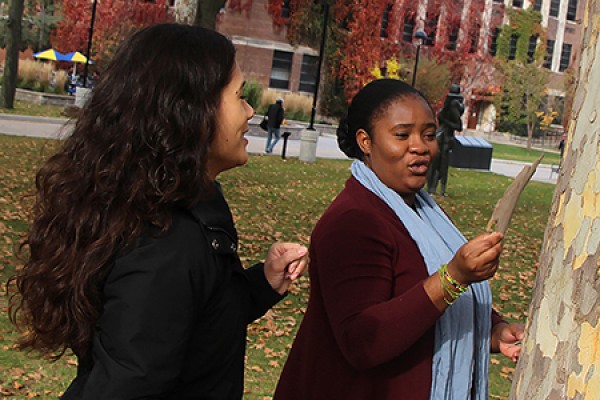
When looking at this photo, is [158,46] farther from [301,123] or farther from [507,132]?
[507,132]

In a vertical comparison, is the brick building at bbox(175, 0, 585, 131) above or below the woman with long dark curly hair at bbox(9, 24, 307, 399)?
above

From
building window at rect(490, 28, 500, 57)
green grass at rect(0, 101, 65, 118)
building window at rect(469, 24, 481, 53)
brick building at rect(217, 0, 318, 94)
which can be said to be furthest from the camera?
building window at rect(490, 28, 500, 57)

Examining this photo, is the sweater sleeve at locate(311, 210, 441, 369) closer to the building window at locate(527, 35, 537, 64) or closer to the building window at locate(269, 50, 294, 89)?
the building window at locate(269, 50, 294, 89)

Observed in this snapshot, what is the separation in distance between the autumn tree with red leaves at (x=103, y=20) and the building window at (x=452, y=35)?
52.8 ft

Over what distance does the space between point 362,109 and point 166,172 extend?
38.4 inches

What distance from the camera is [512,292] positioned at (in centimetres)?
992

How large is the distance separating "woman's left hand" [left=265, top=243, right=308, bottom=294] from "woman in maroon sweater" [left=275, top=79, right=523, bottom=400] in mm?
81

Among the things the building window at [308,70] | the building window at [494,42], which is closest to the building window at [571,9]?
the building window at [494,42]

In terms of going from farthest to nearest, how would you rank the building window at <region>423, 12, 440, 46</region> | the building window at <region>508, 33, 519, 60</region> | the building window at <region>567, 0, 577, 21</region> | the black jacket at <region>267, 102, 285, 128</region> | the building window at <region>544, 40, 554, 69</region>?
the building window at <region>567, 0, 577, 21</region>, the building window at <region>544, 40, 554, 69</region>, the building window at <region>508, 33, 519, 60</region>, the building window at <region>423, 12, 440, 46</region>, the black jacket at <region>267, 102, 285, 128</region>

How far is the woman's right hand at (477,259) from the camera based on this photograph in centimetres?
221

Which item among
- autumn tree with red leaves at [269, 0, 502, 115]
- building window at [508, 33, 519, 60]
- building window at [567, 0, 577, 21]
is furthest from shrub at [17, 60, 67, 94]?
building window at [567, 0, 577, 21]

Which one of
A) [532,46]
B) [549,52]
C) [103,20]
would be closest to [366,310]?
[103,20]

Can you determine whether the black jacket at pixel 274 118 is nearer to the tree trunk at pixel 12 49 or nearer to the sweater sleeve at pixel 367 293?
the tree trunk at pixel 12 49

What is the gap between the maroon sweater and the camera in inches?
90.6
